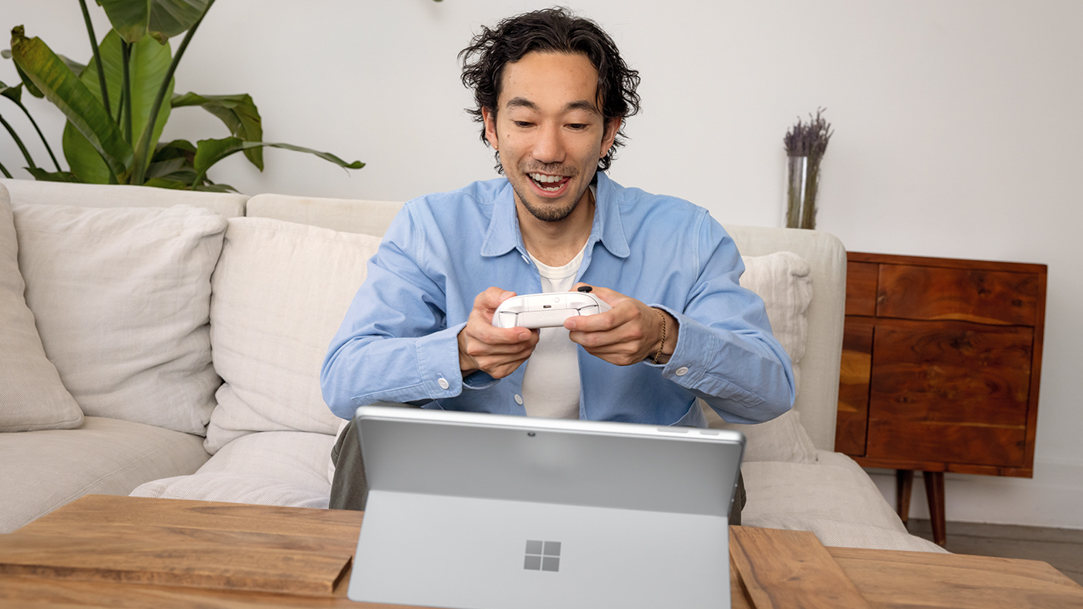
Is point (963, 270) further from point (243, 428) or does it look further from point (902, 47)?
point (243, 428)

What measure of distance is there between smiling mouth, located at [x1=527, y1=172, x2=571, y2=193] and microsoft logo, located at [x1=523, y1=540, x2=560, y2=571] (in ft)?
2.29

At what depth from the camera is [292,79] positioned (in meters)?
2.40

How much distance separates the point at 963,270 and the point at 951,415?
1.43 ft

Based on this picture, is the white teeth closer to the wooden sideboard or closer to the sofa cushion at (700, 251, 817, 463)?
the sofa cushion at (700, 251, 817, 463)

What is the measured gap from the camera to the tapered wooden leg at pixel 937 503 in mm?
2295

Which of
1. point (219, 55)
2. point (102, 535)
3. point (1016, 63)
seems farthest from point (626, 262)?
point (1016, 63)

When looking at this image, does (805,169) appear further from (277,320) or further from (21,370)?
(21,370)

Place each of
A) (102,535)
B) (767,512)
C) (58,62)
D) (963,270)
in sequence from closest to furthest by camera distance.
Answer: (102,535) < (767,512) < (58,62) < (963,270)

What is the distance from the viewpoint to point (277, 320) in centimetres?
152

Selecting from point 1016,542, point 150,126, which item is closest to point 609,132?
point 150,126

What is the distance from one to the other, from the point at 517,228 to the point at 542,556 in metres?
0.72

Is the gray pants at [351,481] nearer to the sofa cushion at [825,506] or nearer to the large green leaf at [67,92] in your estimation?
the sofa cushion at [825,506]

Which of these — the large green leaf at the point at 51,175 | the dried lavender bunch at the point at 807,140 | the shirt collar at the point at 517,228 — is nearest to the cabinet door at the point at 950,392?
the dried lavender bunch at the point at 807,140

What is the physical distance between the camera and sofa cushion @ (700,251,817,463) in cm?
144
